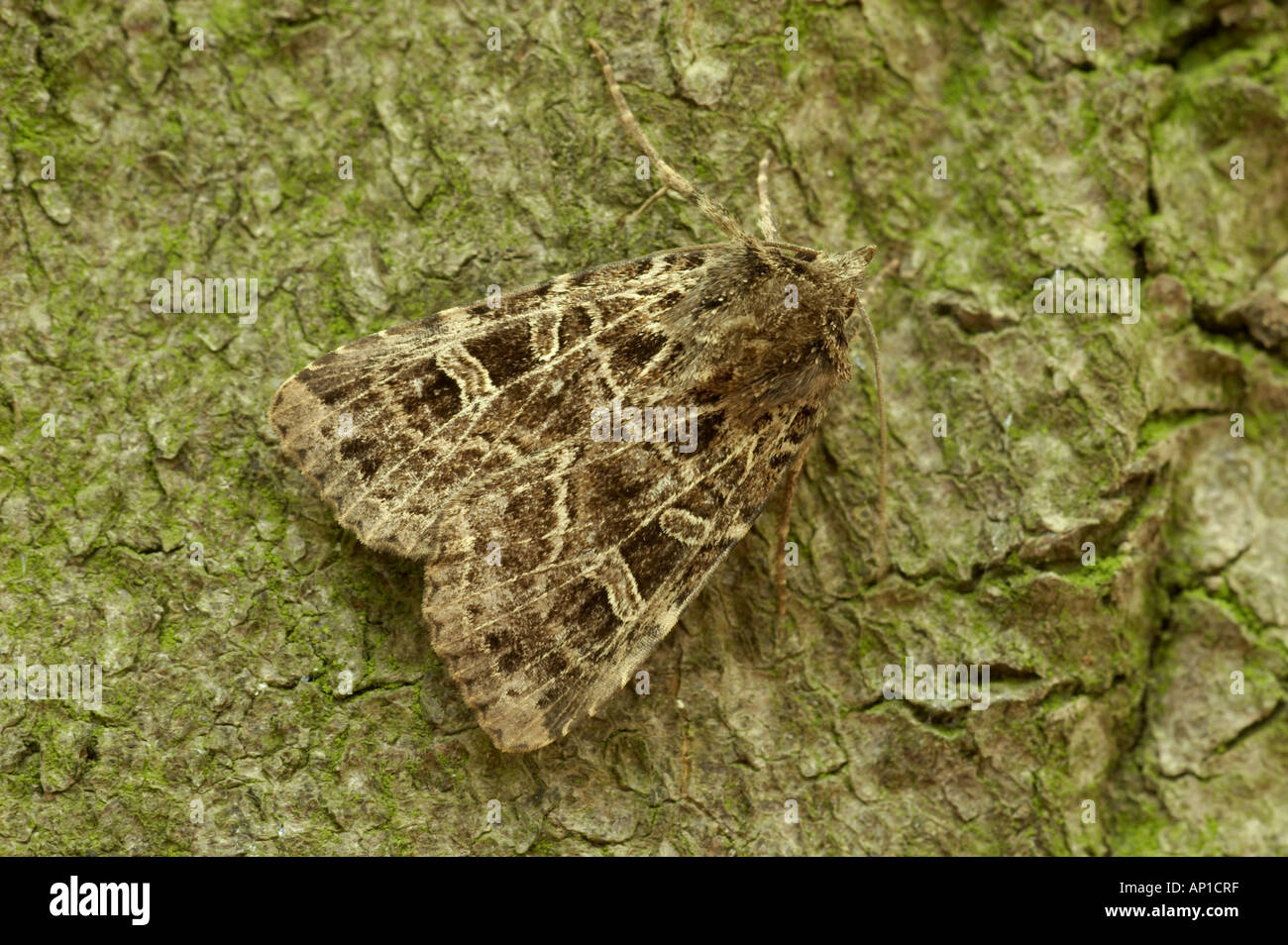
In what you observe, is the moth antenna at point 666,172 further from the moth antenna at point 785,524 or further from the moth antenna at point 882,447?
the moth antenna at point 785,524

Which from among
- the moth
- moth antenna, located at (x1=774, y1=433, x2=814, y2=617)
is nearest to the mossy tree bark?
moth antenna, located at (x1=774, y1=433, x2=814, y2=617)

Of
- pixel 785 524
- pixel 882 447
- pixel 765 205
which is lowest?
pixel 785 524

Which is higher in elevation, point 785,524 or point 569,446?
point 569,446

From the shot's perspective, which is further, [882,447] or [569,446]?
[882,447]

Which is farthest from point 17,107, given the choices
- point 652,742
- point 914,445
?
point 914,445

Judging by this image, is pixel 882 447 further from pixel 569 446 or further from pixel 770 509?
pixel 569 446

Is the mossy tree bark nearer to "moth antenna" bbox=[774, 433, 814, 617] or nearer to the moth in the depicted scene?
"moth antenna" bbox=[774, 433, 814, 617]

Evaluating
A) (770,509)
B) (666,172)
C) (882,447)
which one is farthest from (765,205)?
(770,509)
